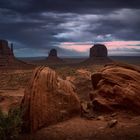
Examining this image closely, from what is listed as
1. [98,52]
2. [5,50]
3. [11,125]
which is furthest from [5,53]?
[11,125]

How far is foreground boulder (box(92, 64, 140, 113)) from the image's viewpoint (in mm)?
15812

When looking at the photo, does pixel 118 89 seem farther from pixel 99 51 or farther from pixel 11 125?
pixel 99 51

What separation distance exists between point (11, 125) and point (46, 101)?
1.79 metres

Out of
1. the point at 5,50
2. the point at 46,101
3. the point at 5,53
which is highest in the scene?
the point at 46,101

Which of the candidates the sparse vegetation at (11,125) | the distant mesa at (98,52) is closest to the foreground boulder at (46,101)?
the sparse vegetation at (11,125)

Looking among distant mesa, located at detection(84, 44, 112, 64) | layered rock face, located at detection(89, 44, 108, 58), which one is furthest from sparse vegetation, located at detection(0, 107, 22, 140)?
layered rock face, located at detection(89, 44, 108, 58)

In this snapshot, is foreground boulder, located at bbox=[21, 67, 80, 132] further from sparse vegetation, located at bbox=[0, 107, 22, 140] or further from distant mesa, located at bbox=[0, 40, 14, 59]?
distant mesa, located at bbox=[0, 40, 14, 59]

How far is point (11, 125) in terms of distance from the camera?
13789mm

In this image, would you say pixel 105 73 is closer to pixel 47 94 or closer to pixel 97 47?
pixel 47 94

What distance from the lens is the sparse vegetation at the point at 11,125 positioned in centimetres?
1360

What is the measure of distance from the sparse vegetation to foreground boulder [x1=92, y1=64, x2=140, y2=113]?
380cm

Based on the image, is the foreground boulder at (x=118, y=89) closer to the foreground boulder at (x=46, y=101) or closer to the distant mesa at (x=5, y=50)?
the foreground boulder at (x=46, y=101)

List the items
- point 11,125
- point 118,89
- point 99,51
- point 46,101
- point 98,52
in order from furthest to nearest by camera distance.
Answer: point 99,51
point 98,52
point 118,89
point 46,101
point 11,125

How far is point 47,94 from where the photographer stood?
1522cm
